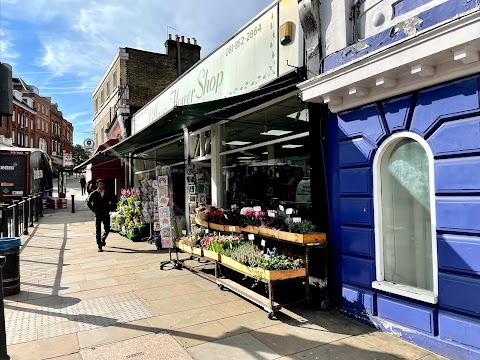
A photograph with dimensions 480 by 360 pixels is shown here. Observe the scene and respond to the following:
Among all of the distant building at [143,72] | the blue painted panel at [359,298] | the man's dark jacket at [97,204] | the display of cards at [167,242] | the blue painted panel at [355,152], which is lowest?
the blue painted panel at [359,298]

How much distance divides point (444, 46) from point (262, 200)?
4322 millimetres

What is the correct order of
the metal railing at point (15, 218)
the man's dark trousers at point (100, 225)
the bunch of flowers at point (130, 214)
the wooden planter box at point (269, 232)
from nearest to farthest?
1. the wooden planter box at point (269, 232)
2. the metal railing at point (15, 218)
3. the man's dark trousers at point (100, 225)
4. the bunch of flowers at point (130, 214)

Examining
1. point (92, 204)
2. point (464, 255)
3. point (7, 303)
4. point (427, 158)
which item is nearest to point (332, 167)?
point (427, 158)

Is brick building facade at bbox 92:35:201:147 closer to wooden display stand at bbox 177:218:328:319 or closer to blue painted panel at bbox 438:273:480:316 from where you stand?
wooden display stand at bbox 177:218:328:319

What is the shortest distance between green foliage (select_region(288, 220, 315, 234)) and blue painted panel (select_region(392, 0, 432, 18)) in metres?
2.80

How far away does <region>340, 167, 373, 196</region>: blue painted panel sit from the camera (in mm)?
4664

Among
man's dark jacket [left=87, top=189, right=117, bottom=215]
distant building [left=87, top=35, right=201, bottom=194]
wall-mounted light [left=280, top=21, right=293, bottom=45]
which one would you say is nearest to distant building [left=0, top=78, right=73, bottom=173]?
distant building [left=87, top=35, right=201, bottom=194]

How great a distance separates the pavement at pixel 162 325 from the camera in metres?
3.90

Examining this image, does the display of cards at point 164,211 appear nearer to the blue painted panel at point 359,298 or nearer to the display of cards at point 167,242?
the display of cards at point 167,242

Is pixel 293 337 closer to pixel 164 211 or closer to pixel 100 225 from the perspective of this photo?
pixel 164 211

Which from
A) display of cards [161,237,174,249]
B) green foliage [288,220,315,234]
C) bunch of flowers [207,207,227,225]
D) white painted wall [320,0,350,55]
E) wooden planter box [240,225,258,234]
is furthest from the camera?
display of cards [161,237,174,249]

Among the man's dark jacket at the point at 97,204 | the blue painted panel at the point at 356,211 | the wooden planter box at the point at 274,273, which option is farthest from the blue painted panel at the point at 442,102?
the man's dark jacket at the point at 97,204

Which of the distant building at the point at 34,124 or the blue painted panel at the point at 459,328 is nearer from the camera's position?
the blue painted panel at the point at 459,328

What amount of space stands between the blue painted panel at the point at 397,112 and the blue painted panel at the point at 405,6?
3.23 ft
